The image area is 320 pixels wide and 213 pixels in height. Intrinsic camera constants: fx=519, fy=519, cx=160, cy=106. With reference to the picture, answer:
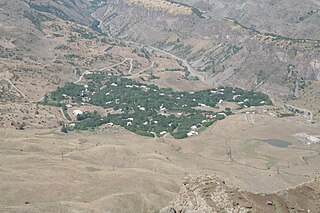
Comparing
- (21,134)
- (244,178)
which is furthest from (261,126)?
(21,134)

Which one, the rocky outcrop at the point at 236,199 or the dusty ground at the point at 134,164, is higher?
the rocky outcrop at the point at 236,199

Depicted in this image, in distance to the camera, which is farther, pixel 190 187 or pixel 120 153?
pixel 120 153

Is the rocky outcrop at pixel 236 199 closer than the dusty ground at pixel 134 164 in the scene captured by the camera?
Yes

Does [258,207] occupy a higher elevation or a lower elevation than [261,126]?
higher

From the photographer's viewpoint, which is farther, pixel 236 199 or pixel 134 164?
pixel 134 164

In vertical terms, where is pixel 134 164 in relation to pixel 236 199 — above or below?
below

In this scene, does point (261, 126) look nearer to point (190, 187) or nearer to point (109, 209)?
point (109, 209)

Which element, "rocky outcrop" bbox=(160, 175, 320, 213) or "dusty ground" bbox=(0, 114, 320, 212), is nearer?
"rocky outcrop" bbox=(160, 175, 320, 213)

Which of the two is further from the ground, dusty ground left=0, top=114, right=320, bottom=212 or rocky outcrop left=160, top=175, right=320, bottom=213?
rocky outcrop left=160, top=175, right=320, bottom=213
